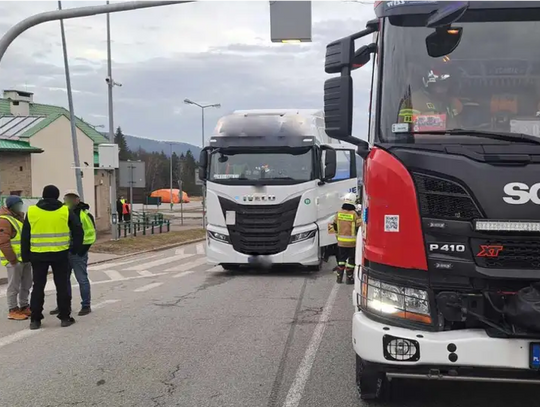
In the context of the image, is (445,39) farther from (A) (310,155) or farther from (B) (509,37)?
(A) (310,155)

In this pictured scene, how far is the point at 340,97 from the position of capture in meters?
4.29

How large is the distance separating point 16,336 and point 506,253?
19.7 feet

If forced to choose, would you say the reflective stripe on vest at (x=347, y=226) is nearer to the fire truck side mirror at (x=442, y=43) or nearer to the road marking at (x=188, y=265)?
the road marking at (x=188, y=265)

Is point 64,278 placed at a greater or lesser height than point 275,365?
greater

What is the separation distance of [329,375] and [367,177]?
2.22m

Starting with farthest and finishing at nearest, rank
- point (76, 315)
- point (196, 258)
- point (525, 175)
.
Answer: point (196, 258) → point (76, 315) → point (525, 175)

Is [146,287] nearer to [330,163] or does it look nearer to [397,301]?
[330,163]

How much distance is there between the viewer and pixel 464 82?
159 inches

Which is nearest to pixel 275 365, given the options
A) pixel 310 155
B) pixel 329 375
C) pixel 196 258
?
pixel 329 375

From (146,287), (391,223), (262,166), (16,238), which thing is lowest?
(146,287)

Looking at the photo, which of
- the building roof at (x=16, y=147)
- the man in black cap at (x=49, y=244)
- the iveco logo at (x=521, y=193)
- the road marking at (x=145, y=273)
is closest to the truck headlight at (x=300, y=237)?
the road marking at (x=145, y=273)

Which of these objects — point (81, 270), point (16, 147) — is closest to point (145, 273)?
point (81, 270)

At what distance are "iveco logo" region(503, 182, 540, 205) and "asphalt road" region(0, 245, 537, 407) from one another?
197cm

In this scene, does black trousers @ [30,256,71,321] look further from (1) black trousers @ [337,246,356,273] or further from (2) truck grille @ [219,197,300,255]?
(1) black trousers @ [337,246,356,273]
